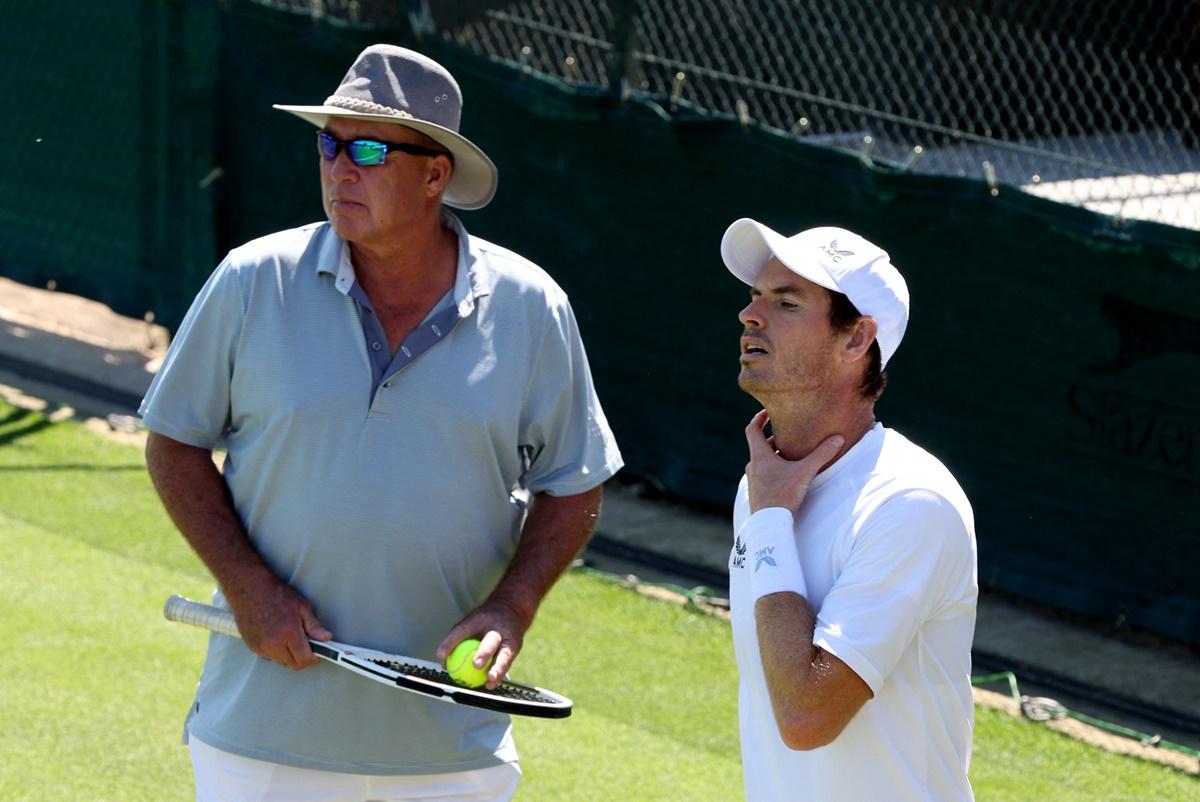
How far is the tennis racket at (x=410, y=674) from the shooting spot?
3.16 m

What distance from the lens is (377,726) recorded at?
3389 millimetres

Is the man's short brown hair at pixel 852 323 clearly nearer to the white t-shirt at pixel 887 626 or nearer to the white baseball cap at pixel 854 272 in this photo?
the white baseball cap at pixel 854 272

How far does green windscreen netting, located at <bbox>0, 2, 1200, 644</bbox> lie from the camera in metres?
6.64

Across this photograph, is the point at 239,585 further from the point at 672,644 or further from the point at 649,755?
the point at 672,644

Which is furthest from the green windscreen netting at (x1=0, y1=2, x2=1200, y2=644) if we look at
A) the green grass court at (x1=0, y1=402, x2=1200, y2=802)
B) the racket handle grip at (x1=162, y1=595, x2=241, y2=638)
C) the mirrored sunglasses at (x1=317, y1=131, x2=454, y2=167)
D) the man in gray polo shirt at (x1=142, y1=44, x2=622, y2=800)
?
the racket handle grip at (x1=162, y1=595, x2=241, y2=638)

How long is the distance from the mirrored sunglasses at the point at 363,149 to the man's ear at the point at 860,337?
1116mm

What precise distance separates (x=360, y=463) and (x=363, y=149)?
65 cm

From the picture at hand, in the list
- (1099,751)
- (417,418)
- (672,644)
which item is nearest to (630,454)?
(672,644)

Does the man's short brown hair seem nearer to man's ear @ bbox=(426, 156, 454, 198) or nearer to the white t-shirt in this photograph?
the white t-shirt

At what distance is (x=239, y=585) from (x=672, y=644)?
344 centimetres

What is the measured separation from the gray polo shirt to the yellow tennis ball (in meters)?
0.18

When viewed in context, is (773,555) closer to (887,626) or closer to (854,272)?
(887,626)

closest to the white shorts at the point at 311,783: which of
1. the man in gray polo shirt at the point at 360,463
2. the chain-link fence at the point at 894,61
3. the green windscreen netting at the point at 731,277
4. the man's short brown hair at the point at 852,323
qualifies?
the man in gray polo shirt at the point at 360,463

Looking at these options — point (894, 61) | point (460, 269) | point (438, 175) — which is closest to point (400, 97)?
point (438, 175)
